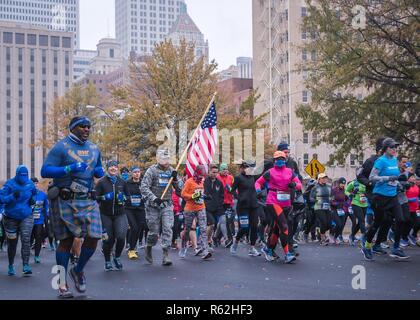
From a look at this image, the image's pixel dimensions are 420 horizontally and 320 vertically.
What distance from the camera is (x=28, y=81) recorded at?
6491 inches

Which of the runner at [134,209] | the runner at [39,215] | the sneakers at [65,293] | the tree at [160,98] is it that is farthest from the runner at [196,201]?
the tree at [160,98]

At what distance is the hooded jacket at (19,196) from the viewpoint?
12672 mm

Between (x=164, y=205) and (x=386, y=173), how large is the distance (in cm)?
386

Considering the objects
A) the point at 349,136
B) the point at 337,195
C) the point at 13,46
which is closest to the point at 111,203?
the point at 337,195

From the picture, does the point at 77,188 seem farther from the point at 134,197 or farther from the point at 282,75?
the point at 282,75

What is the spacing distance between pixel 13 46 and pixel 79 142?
163 meters

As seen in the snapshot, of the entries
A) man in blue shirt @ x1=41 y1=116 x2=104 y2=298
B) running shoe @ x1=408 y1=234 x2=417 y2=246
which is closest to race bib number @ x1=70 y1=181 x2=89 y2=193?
man in blue shirt @ x1=41 y1=116 x2=104 y2=298

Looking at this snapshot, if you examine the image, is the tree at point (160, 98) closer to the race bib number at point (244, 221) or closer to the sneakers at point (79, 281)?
the race bib number at point (244, 221)

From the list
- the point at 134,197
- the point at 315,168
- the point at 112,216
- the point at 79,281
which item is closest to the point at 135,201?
the point at 134,197

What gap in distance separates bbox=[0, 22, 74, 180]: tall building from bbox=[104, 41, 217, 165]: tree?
4898 inches

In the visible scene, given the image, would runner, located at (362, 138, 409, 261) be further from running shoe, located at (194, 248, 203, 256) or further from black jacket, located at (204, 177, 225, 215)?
black jacket, located at (204, 177, 225, 215)

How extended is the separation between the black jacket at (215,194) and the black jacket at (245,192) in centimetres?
173
